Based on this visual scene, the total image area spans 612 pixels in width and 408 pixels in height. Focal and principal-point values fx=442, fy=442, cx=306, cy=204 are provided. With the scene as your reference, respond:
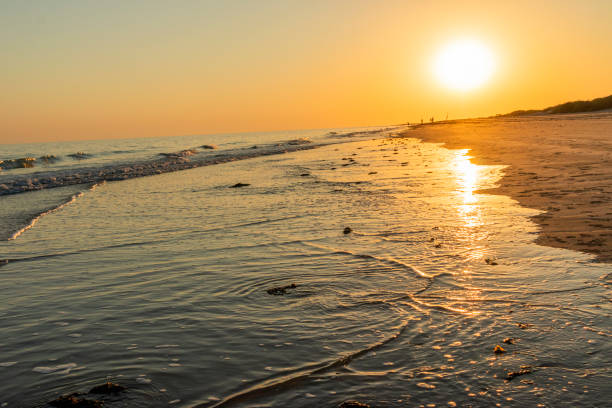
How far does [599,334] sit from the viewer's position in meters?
3.75

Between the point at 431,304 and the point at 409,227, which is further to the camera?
the point at 409,227

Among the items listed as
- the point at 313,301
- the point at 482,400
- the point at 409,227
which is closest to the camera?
the point at 482,400

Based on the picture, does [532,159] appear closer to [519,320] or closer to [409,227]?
[409,227]

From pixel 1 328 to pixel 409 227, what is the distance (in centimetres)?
636

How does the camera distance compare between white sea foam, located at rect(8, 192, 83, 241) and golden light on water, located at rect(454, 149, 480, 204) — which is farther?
golden light on water, located at rect(454, 149, 480, 204)

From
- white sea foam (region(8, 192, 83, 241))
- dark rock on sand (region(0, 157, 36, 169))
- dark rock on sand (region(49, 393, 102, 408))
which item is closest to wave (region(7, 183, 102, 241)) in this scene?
white sea foam (region(8, 192, 83, 241))

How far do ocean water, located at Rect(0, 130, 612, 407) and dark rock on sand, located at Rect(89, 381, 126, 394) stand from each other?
0.31 feet

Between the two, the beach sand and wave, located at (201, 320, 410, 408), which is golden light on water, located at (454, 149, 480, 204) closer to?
the beach sand

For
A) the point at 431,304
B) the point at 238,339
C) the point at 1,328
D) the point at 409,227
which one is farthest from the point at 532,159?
the point at 1,328

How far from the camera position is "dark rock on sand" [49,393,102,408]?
315 centimetres

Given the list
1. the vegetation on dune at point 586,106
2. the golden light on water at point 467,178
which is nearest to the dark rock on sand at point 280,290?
the golden light on water at point 467,178

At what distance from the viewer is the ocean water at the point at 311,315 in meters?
3.24

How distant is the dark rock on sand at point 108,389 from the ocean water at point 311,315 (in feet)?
0.31

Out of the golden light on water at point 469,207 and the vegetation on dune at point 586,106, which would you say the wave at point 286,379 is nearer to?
the golden light on water at point 469,207
